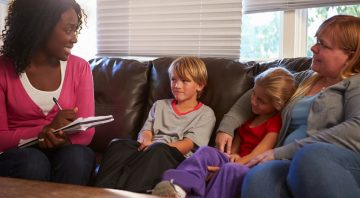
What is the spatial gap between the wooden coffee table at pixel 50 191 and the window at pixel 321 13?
176 cm

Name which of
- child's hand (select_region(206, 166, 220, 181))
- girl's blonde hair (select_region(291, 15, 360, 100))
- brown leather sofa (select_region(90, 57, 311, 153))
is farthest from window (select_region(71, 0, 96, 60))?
girl's blonde hair (select_region(291, 15, 360, 100))

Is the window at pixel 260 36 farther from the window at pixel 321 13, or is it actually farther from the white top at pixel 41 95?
the white top at pixel 41 95

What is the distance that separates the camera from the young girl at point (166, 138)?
163cm

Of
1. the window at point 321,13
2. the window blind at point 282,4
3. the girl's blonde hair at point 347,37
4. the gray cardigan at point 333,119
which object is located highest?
the window blind at point 282,4

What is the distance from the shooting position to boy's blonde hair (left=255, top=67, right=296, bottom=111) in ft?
5.72

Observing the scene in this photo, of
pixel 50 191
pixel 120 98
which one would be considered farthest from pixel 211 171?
pixel 120 98

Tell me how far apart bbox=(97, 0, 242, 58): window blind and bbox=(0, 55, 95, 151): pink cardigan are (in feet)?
3.17

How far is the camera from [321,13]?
2385 millimetres

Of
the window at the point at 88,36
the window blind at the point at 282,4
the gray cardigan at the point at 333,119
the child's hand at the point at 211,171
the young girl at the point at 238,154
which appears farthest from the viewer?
the window at the point at 88,36

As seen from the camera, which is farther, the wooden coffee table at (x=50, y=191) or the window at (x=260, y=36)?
the window at (x=260, y=36)

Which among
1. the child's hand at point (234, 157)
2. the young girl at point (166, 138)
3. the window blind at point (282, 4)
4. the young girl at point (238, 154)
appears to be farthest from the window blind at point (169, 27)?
the child's hand at point (234, 157)

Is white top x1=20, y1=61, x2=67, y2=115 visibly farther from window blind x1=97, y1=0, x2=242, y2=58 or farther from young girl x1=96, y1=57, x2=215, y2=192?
window blind x1=97, y1=0, x2=242, y2=58

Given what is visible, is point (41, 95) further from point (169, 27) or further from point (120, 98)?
point (169, 27)

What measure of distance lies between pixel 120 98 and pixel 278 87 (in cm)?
101
